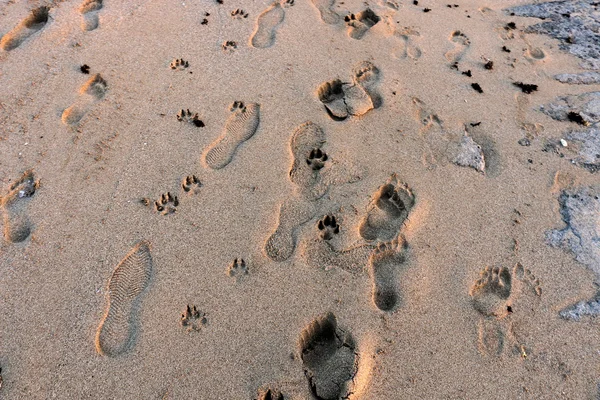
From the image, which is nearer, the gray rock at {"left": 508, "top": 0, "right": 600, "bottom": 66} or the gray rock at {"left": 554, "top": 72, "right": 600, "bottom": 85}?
the gray rock at {"left": 554, "top": 72, "right": 600, "bottom": 85}

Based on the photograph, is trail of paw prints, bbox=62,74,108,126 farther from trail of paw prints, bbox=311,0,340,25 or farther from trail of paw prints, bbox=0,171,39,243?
trail of paw prints, bbox=311,0,340,25

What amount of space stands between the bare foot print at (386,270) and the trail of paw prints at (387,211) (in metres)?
0.09

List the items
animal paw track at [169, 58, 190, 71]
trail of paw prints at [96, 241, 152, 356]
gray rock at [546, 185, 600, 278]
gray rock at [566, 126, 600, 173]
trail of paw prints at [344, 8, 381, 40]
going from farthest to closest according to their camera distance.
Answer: trail of paw prints at [344, 8, 381, 40]
animal paw track at [169, 58, 190, 71]
gray rock at [566, 126, 600, 173]
gray rock at [546, 185, 600, 278]
trail of paw prints at [96, 241, 152, 356]

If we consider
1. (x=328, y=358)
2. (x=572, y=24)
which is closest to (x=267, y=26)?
(x=328, y=358)

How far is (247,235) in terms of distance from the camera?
282cm

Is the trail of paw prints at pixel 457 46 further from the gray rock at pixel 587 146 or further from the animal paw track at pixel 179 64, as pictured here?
the animal paw track at pixel 179 64

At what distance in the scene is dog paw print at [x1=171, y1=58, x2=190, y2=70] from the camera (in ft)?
12.5

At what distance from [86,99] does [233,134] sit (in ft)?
4.62

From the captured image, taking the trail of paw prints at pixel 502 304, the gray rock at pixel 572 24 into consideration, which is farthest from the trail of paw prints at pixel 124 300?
the gray rock at pixel 572 24

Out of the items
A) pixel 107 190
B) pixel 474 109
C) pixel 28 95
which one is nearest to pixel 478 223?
pixel 474 109

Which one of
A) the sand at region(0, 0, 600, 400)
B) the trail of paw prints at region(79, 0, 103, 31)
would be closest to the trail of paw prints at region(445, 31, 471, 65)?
the sand at region(0, 0, 600, 400)

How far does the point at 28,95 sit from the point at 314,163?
2.65m

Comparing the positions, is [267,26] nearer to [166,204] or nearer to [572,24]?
[166,204]

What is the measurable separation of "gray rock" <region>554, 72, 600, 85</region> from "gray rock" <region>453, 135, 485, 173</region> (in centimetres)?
154
